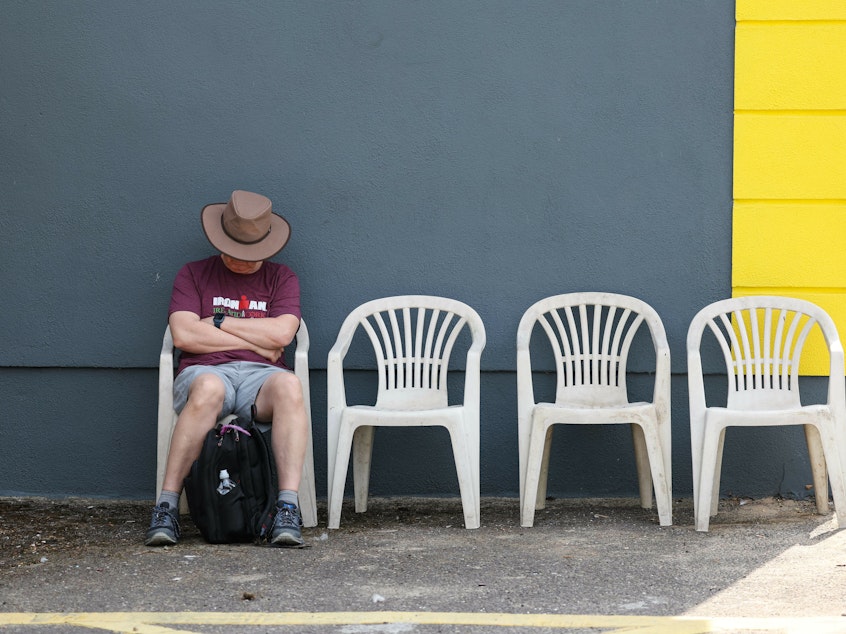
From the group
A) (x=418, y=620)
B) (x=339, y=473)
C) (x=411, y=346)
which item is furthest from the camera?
(x=411, y=346)

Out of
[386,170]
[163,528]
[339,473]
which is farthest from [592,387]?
[163,528]

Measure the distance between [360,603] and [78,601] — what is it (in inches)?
34.4

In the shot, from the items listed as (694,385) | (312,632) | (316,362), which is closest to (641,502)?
(694,385)

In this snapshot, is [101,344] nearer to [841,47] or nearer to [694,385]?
[694,385]

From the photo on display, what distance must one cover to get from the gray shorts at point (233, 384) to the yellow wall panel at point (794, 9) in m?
2.73

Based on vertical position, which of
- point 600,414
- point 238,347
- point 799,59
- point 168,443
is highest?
point 799,59

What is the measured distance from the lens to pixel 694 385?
14.9ft

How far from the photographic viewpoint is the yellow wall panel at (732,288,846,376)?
5.02 meters

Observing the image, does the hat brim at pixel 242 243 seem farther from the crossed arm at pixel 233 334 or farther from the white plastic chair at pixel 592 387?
the white plastic chair at pixel 592 387

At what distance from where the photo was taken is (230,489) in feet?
13.7

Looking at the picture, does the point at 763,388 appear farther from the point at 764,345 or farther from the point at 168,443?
the point at 168,443

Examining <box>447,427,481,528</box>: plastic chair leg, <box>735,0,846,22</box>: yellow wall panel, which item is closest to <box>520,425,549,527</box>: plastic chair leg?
<box>447,427,481,528</box>: plastic chair leg

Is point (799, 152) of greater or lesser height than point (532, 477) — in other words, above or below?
above

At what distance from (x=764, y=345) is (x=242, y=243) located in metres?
2.36
